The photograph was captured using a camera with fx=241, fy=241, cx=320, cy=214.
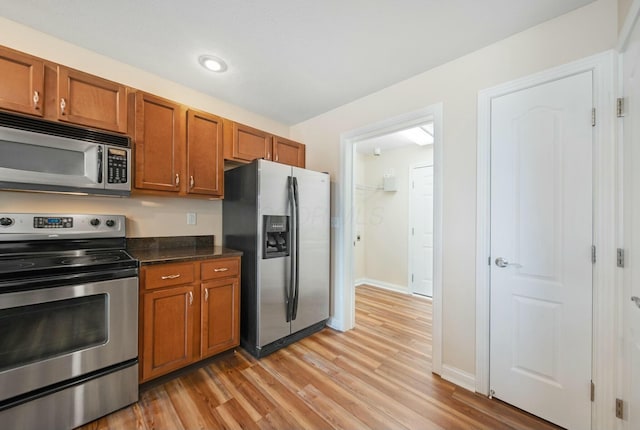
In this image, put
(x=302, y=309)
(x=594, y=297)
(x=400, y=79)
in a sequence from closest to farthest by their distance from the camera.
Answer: (x=594, y=297)
(x=400, y=79)
(x=302, y=309)

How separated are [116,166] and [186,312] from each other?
120 centimetres

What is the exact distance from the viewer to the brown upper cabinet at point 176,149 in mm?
1914

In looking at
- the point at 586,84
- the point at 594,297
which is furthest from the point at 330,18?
the point at 594,297

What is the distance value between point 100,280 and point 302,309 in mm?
1643

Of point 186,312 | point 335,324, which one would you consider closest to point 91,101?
point 186,312

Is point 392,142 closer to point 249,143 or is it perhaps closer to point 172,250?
point 249,143

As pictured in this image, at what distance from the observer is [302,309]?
8.15 feet

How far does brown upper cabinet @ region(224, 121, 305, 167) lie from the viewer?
8.00 feet

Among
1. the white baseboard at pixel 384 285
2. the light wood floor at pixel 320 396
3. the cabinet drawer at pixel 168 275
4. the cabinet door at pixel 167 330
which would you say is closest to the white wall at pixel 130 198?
the cabinet drawer at pixel 168 275

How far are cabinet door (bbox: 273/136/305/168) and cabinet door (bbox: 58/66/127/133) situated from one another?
139 centimetres

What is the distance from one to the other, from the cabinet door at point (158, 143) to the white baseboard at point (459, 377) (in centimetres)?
268

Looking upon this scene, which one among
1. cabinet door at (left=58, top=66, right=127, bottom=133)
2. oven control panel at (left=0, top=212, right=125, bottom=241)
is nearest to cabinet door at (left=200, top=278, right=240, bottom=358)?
oven control panel at (left=0, top=212, right=125, bottom=241)

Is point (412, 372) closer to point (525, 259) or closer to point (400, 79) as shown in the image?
point (525, 259)

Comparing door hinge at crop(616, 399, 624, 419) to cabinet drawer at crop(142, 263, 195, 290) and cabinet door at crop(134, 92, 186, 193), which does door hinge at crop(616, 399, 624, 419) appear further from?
cabinet door at crop(134, 92, 186, 193)
